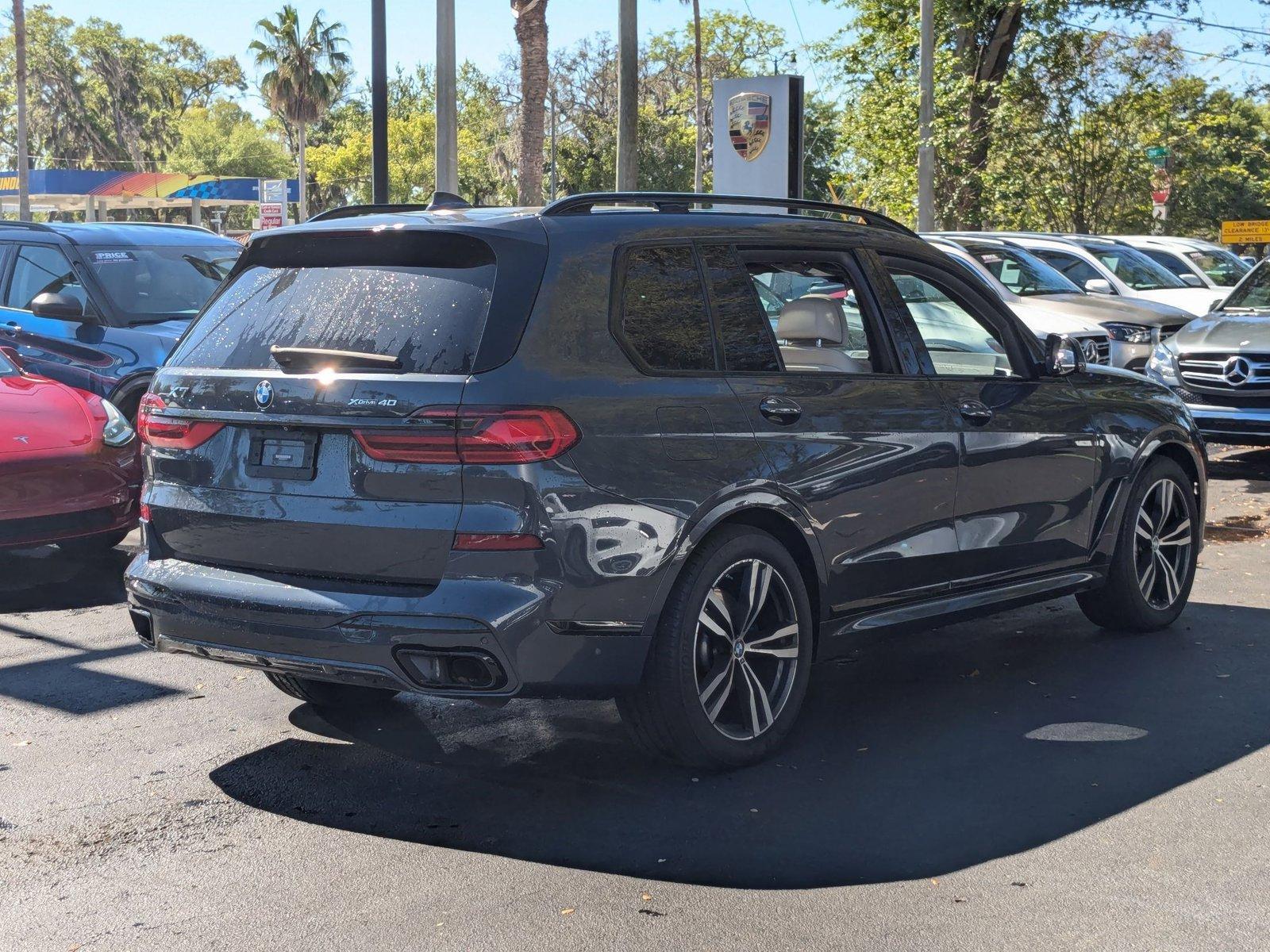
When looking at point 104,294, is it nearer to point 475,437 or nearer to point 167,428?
point 167,428

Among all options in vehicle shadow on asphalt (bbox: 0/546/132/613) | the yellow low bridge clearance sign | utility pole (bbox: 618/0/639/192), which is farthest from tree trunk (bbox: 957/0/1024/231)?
vehicle shadow on asphalt (bbox: 0/546/132/613)

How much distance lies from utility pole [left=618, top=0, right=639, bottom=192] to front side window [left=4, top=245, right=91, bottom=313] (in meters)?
9.27

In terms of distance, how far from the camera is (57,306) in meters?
10.6

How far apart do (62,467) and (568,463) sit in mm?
4629

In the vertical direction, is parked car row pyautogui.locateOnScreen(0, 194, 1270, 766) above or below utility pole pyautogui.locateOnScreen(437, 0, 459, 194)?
below

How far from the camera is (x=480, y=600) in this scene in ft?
14.1

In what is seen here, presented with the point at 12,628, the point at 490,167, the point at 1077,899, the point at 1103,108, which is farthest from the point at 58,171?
the point at 1077,899

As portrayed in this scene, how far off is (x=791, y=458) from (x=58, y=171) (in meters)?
64.9

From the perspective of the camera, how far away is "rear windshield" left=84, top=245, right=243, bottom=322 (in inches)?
447

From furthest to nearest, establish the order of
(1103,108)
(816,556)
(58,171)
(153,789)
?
(58,171), (1103,108), (816,556), (153,789)

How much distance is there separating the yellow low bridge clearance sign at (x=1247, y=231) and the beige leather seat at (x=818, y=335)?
32.3m

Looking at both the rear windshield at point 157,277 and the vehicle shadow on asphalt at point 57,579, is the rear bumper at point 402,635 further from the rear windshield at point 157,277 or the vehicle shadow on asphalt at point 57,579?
the rear windshield at point 157,277

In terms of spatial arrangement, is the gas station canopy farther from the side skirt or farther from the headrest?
the headrest

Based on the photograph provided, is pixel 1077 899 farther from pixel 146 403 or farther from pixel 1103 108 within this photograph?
pixel 1103 108
